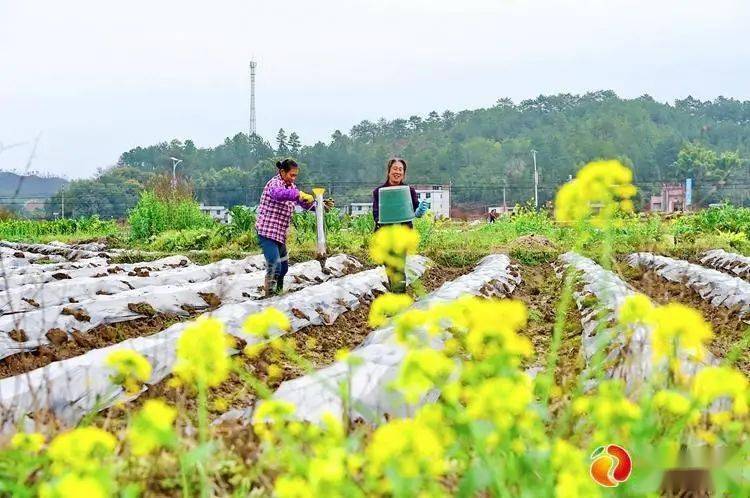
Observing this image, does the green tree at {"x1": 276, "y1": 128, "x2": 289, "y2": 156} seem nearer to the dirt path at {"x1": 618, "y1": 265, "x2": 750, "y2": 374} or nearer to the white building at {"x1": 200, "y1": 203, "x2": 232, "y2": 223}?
the white building at {"x1": 200, "y1": 203, "x2": 232, "y2": 223}

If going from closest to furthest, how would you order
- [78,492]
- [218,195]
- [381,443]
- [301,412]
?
[78,492], [381,443], [301,412], [218,195]

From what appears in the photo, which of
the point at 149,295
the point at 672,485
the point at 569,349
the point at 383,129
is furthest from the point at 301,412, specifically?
the point at 383,129

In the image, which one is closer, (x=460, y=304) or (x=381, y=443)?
(x=381, y=443)

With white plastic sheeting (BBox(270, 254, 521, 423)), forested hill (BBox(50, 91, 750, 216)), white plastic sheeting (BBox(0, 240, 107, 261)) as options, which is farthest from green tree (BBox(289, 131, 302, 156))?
white plastic sheeting (BBox(270, 254, 521, 423))

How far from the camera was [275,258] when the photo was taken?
7.57m

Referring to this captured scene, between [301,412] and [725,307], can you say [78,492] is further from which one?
[725,307]

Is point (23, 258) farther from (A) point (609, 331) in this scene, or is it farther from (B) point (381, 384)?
(A) point (609, 331)

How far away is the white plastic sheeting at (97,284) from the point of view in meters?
6.71

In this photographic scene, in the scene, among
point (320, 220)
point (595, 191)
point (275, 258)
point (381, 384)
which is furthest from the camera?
point (320, 220)

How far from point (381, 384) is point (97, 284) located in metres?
5.22

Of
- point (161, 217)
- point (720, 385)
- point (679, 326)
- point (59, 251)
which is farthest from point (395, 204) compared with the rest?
point (161, 217)

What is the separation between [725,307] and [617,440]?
20.2ft

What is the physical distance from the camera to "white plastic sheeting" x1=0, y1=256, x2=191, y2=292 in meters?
8.84

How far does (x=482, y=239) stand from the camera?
1659 centimetres
